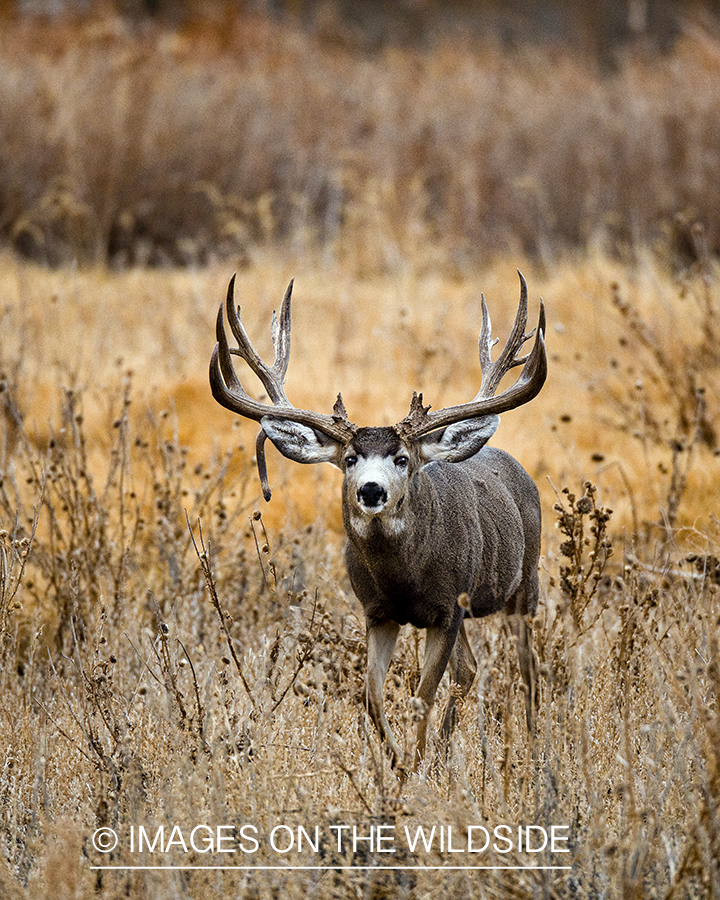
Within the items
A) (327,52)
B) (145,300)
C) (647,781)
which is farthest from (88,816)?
(327,52)

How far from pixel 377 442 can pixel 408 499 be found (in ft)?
0.80

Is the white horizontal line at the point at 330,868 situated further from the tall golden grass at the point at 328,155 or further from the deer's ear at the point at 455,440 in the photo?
the tall golden grass at the point at 328,155

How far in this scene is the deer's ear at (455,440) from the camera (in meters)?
4.19

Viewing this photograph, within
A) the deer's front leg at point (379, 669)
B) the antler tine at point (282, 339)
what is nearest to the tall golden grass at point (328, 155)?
the antler tine at point (282, 339)

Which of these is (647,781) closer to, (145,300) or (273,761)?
(273,761)

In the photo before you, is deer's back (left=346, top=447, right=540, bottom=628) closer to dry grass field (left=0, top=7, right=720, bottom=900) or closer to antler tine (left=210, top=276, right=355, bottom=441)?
dry grass field (left=0, top=7, right=720, bottom=900)

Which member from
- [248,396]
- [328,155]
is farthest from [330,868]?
[328,155]

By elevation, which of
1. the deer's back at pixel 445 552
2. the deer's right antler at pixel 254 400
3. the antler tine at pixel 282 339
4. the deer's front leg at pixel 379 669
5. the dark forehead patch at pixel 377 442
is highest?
the antler tine at pixel 282 339

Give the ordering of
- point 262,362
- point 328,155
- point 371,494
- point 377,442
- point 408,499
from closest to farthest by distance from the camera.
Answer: point 371,494, point 377,442, point 408,499, point 262,362, point 328,155

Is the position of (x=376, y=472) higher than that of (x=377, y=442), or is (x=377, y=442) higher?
(x=377, y=442)

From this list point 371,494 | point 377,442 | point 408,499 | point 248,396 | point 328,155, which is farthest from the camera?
point 328,155

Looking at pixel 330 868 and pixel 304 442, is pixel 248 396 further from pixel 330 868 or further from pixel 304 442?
pixel 330 868

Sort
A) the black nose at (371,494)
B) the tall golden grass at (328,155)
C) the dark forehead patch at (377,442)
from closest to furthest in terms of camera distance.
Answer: the black nose at (371,494) < the dark forehead patch at (377,442) < the tall golden grass at (328,155)

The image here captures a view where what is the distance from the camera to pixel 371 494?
3820mm
